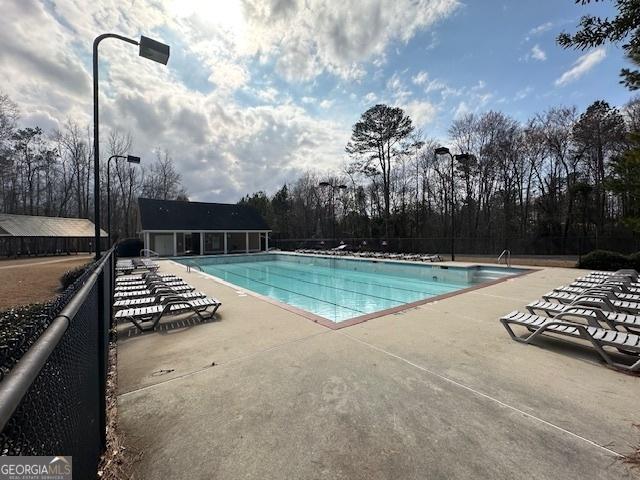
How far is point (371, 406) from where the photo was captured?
2.75 meters

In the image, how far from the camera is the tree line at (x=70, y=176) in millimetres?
29828

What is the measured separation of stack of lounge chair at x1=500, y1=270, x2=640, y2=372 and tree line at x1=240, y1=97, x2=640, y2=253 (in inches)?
426

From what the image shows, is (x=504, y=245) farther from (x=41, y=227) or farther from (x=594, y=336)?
(x=41, y=227)

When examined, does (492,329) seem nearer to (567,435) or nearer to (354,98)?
(567,435)

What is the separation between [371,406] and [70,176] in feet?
143

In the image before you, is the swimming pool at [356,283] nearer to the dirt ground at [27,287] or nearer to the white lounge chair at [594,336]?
the white lounge chair at [594,336]

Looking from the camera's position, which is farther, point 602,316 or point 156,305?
point 156,305

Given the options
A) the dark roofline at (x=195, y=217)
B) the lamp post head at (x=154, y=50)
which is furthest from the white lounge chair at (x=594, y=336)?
the dark roofline at (x=195, y=217)

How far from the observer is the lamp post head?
18.8 feet

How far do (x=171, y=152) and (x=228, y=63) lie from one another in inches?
1251

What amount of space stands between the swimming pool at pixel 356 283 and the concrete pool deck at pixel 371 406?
293 centimetres

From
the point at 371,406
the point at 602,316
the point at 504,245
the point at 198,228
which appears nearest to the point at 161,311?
the point at 371,406

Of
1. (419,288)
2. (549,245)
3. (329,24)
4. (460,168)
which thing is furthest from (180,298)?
(460,168)

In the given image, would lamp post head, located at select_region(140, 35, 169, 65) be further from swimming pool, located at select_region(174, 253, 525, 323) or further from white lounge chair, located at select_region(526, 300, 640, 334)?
white lounge chair, located at select_region(526, 300, 640, 334)
